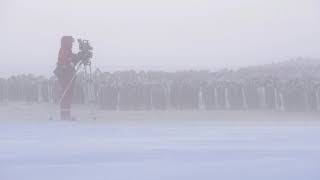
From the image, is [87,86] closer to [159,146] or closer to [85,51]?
[85,51]

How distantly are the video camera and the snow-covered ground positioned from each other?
0.25m

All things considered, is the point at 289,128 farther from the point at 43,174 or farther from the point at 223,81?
the point at 43,174

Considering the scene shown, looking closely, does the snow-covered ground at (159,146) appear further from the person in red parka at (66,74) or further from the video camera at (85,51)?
the video camera at (85,51)

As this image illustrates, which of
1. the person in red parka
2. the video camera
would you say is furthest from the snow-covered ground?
the video camera

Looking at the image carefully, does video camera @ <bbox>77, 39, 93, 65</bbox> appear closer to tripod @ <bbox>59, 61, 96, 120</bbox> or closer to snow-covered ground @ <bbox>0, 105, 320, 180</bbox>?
tripod @ <bbox>59, 61, 96, 120</bbox>

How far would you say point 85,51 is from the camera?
2.52 m

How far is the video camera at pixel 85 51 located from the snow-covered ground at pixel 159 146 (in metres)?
0.25

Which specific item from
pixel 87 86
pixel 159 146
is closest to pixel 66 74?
pixel 87 86

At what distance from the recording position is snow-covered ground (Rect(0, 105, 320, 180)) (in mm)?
1505

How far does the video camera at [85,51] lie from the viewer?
2.52 metres

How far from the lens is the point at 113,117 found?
2553 millimetres

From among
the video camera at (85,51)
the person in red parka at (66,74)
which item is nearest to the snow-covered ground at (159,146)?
the person in red parka at (66,74)

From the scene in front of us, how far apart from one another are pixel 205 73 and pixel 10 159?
1067 mm

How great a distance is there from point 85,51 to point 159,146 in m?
0.79
